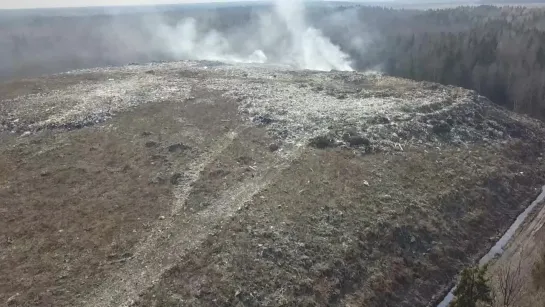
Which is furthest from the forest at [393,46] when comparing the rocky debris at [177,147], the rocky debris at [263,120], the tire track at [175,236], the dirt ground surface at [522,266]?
the rocky debris at [177,147]

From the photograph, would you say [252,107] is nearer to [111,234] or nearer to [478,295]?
[111,234]

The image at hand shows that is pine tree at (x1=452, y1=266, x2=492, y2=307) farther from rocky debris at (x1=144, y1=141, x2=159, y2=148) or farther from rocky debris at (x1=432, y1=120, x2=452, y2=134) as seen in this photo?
rocky debris at (x1=144, y1=141, x2=159, y2=148)

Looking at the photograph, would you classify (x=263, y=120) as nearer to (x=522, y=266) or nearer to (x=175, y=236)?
(x=175, y=236)

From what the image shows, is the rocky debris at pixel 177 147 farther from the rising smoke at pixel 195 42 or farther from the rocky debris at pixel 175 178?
the rising smoke at pixel 195 42

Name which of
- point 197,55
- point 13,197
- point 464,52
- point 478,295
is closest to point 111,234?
point 13,197

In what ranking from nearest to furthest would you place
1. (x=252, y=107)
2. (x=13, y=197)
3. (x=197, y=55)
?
(x=13, y=197), (x=252, y=107), (x=197, y=55)

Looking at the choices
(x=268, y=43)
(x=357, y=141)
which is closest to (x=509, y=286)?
(x=357, y=141)
